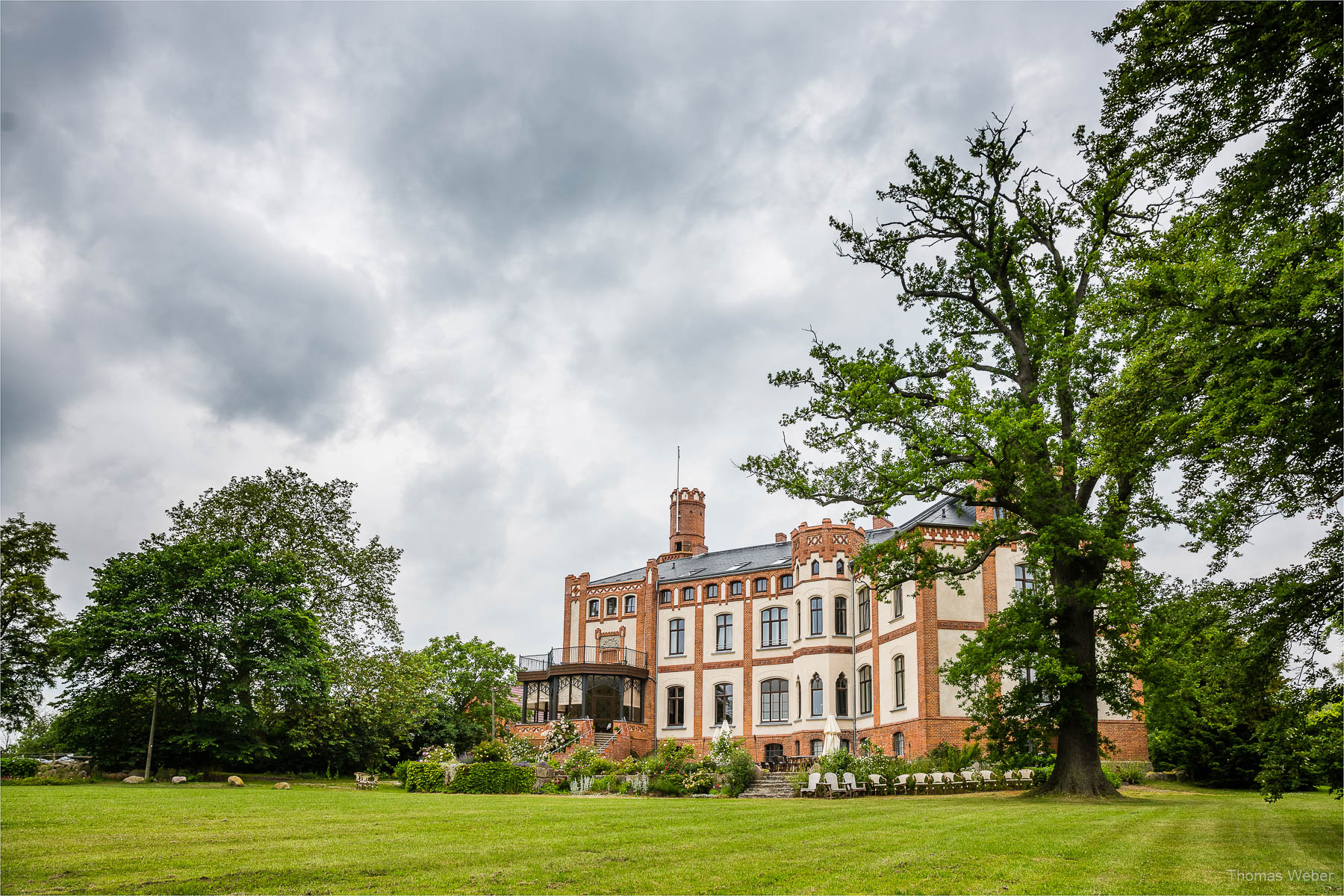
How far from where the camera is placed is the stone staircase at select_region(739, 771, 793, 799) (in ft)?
75.5

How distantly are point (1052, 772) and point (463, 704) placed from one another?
1234 inches

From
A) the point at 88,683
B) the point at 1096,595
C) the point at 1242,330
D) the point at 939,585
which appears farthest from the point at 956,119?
the point at 88,683

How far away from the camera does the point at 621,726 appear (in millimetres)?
40094

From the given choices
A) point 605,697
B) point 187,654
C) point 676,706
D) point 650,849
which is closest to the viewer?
point 650,849

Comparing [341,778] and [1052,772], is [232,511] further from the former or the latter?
[1052,772]

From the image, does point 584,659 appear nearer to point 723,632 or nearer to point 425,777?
point 723,632

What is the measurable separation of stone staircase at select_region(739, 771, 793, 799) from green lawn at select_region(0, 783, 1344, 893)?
7.78 meters

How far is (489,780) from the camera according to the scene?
25.4 metres

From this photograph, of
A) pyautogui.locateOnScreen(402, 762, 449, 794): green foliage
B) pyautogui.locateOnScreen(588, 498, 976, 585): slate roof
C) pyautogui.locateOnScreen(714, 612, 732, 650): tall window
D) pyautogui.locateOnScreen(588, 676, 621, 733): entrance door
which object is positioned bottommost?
pyautogui.locateOnScreen(402, 762, 449, 794): green foliage

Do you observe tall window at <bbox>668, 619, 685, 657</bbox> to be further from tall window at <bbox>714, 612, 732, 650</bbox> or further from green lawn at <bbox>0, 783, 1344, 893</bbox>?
green lawn at <bbox>0, 783, 1344, 893</bbox>

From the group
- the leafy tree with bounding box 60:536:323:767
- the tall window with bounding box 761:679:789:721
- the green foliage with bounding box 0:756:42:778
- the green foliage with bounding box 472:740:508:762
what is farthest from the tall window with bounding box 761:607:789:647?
the green foliage with bounding box 0:756:42:778

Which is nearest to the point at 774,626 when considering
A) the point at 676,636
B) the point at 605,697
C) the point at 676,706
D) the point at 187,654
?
the point at 676,636

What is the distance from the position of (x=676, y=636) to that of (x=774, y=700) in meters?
6.07

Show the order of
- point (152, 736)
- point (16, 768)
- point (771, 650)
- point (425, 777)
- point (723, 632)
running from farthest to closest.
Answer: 1. point (723, 632)
2. point (771, 650)
3. point (152, 736)
4. point (425, 777)
5. point (16, 768)
